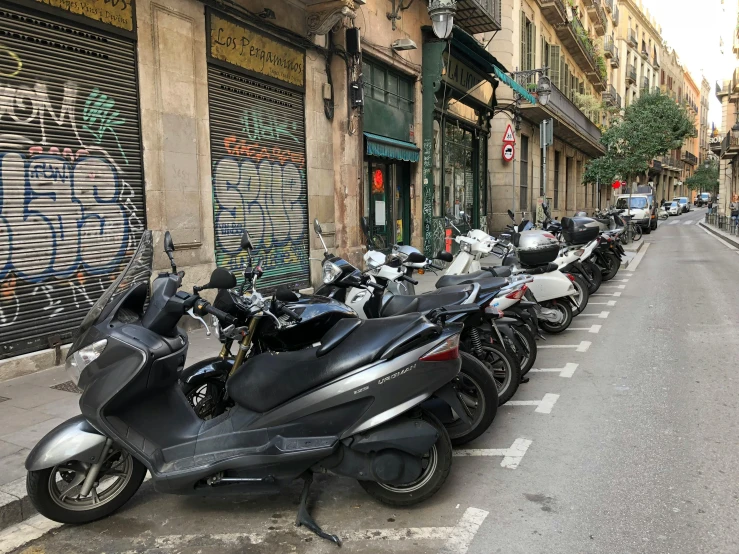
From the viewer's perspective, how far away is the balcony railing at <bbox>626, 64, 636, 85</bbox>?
54.4 meters

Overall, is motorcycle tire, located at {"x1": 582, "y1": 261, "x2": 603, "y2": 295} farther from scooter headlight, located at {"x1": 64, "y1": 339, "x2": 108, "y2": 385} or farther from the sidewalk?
scooter headlight, located at {"x1": 64, "y1": 339, "x2": 108, "y2": 385}

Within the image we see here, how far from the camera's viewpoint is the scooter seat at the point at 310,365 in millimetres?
3184

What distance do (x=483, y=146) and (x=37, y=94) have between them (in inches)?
638

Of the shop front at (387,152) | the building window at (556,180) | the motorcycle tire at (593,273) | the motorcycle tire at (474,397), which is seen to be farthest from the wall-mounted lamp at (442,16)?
the building window at (556,180)

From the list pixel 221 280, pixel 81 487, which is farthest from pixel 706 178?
pixel 81 487

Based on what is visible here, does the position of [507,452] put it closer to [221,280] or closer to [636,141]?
[221,280]

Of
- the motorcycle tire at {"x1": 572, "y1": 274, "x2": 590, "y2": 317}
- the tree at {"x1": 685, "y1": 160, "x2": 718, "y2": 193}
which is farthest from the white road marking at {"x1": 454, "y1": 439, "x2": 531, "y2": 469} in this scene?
the tree at {"x1": 685, "y1": 160, "x2": 718, "y2": 193}

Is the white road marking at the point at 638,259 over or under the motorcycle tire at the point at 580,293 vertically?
under

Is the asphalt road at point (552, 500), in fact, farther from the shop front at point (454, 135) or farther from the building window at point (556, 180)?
the building window at point (556, 180)

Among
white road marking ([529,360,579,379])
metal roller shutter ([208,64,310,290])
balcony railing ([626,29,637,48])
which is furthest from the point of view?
balcony railing ([626,29,637,48])

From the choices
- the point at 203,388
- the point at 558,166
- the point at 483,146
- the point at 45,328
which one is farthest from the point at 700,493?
the point at 558,166

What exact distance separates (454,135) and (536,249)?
10510 mm

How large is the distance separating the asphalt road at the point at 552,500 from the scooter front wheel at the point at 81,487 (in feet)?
0.33

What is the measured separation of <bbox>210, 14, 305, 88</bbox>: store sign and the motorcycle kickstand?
6824mm
